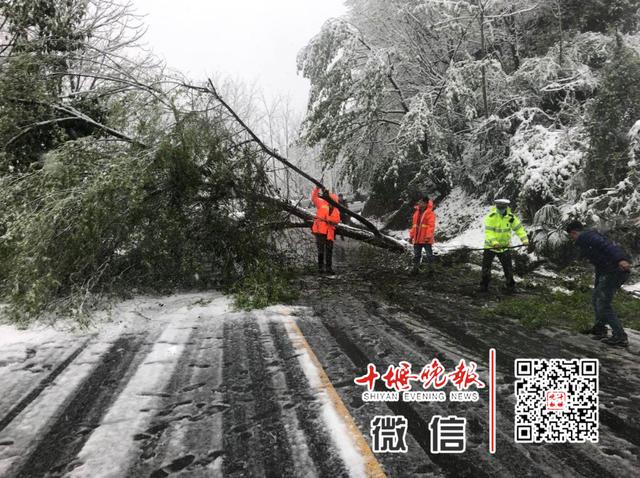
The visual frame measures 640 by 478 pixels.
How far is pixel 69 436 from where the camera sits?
288 cm

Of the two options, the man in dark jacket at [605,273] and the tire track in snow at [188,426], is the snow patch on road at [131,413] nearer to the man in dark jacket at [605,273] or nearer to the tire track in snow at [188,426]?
the tire track in snow at [188,426]

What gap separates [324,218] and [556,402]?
628cm

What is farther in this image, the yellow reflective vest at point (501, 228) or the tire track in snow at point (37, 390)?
the yellow reflective vest at point (501, 228)

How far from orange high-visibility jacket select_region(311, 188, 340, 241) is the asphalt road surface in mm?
3204

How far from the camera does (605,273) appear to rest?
15.4 ft

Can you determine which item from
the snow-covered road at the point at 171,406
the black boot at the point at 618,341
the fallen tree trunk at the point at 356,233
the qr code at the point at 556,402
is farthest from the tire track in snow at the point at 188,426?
the fallen tree trunk at the point at 356,233

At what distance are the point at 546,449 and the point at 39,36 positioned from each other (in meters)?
11.3

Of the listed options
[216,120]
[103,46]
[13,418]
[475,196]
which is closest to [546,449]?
[13,418]

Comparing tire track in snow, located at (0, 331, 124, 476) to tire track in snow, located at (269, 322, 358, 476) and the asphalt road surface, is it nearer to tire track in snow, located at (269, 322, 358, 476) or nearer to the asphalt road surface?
the asphalt road surface

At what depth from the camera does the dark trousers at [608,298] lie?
4.55m

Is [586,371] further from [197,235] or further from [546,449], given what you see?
[197,235]

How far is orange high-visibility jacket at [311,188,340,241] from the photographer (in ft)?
29.0

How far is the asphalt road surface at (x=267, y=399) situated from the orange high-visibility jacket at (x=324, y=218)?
3.20 meters

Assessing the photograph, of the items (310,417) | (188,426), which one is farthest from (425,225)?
(188,426)
